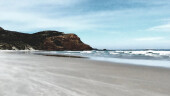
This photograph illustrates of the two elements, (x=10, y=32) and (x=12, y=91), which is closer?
(x=12, y=91)

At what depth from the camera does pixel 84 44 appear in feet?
446

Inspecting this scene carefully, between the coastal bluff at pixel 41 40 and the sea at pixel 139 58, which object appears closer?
the sea at pixel 139 58

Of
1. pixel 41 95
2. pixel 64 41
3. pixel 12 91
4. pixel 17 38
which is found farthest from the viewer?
pixel 17 38

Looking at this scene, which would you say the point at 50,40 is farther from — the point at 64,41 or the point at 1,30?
the point at 1,30

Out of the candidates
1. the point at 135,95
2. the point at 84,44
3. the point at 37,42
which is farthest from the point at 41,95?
the point at 37,42

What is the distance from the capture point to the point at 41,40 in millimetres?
179250

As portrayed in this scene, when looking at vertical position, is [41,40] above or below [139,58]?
above

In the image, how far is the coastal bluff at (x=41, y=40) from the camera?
432 ft

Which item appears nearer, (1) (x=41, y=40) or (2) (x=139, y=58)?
(2) (x=139, y=58)

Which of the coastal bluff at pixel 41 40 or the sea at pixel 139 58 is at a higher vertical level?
the coastal bluff at pixel 41 40

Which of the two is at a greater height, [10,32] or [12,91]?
[10,32]

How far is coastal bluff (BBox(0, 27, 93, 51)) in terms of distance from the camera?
432 feet

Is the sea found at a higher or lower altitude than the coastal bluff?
lower

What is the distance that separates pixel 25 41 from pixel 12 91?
7121 inches
